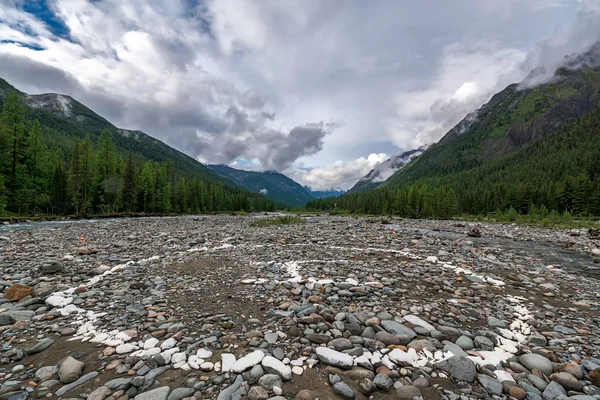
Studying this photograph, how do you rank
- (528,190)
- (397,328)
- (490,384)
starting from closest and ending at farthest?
(490,384) → (397,328) → (528,190)

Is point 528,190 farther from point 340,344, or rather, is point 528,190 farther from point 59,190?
point 59,190

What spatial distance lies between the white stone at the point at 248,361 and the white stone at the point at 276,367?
0.11 metres

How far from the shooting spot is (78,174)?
49.2 metres

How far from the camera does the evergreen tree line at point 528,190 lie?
77312mm

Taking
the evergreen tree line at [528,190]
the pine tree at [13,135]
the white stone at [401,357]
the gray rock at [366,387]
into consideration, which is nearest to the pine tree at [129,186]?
the pine tree at [13,135]

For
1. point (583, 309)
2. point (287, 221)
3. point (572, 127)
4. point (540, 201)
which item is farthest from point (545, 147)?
point (583, 309)

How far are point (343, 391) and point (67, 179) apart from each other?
68214mm

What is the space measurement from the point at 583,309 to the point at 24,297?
1429 centimetres

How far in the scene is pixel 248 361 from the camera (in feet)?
13.2

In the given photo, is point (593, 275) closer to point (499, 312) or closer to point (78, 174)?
point (499, 312)

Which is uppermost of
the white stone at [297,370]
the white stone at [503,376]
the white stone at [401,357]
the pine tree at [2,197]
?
the pine tree at [2,197]

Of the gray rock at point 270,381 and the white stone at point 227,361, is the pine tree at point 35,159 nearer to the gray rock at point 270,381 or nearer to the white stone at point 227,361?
the white stone at point 227,361

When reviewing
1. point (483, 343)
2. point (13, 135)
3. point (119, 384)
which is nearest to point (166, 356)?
point (119, 384)

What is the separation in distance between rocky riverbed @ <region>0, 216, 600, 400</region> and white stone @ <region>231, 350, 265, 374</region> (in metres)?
0.02
